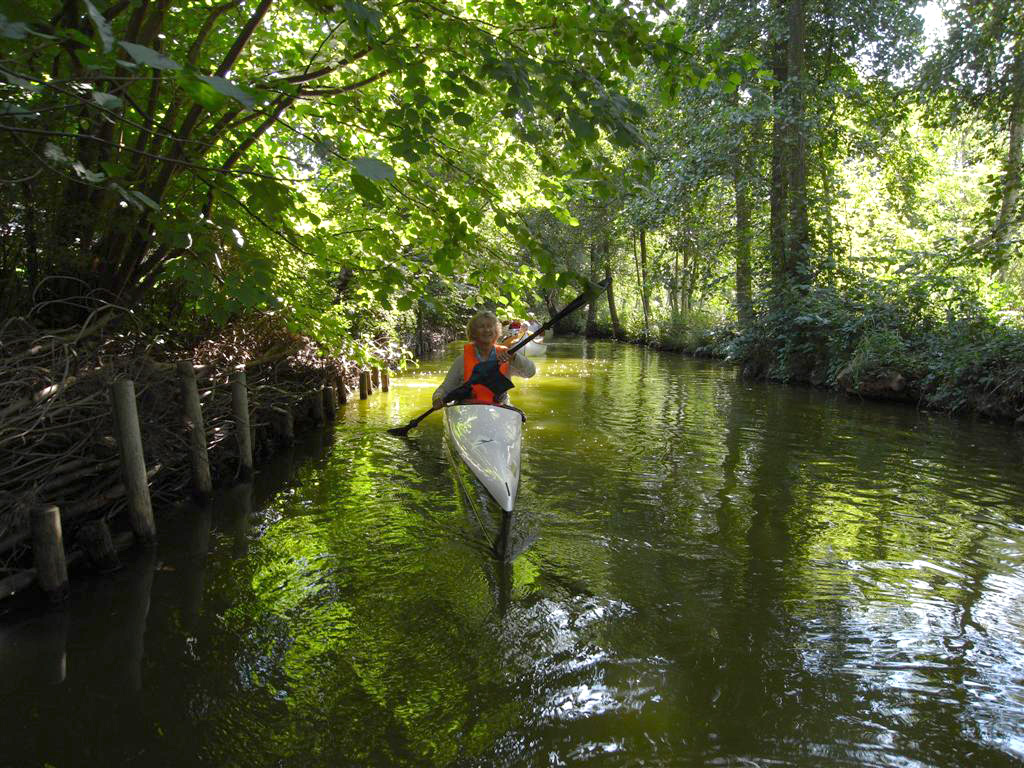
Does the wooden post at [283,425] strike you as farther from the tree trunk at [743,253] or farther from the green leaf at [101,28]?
the tree trunk at [743,253]

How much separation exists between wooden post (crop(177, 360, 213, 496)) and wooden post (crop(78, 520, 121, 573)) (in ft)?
4.82

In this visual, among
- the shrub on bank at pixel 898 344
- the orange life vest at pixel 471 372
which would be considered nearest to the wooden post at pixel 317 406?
the orange life vest at pixel 471 372

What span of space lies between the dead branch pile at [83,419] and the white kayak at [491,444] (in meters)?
2.62

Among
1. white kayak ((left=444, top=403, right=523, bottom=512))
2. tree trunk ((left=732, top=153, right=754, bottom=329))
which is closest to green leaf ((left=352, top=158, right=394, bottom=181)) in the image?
white kayak ((left=444, top=403, right=523, bottom=512))

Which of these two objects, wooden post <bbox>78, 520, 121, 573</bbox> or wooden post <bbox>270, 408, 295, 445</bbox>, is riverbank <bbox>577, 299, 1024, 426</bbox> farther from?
wooden post <bbox>78, 520, 121, 573</bbox>

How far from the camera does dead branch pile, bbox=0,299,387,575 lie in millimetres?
4348

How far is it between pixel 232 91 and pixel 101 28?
0.80 ft

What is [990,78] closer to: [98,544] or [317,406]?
[317,406]

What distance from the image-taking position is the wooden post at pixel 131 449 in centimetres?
479

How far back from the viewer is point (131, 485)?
4926 millimetres

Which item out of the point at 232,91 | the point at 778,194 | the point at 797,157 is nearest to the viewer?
the point at 232,91

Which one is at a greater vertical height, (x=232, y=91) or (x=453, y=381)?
(x=232, y=91)

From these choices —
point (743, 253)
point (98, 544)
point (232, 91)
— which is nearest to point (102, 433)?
point (98, 544)

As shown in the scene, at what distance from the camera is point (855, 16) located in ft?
50.0
